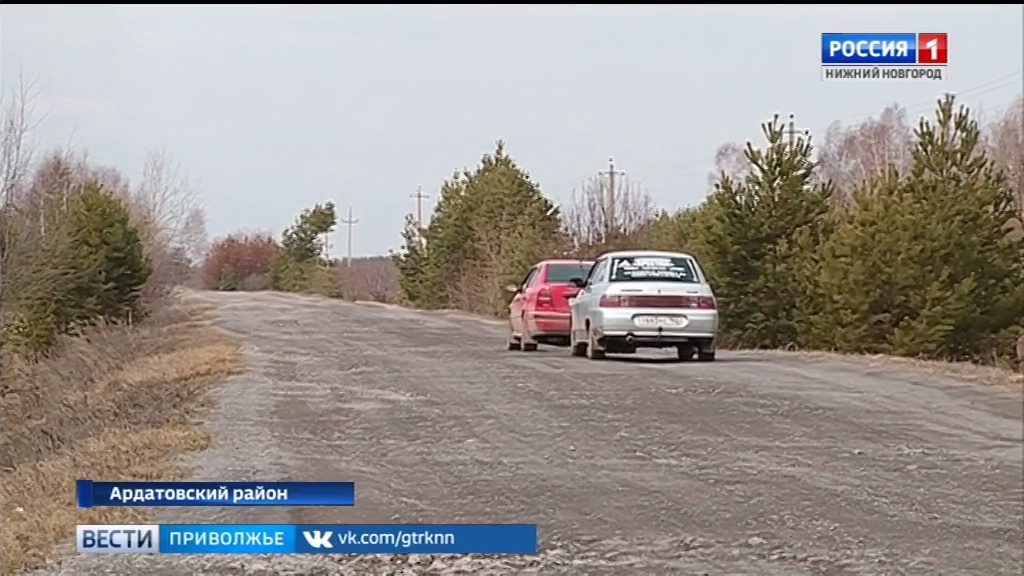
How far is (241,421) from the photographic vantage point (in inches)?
128

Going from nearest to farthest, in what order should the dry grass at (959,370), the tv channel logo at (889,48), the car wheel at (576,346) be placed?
the tv channel logo at (889,48), the dry grass at (959,370), the car wheel at (576,346)

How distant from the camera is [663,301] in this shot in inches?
118

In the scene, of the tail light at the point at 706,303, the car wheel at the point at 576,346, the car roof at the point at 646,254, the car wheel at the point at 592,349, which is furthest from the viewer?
the car wheel at the point at 576,346

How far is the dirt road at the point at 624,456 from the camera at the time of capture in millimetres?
2965

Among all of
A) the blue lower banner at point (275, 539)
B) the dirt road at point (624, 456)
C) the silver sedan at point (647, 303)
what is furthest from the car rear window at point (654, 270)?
the blue lower banner at point (275, 539)

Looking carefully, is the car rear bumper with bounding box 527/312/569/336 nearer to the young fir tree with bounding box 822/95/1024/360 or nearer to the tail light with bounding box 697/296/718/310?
the tail light with bounding box 697/296/718/310

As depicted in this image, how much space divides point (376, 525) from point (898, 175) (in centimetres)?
130

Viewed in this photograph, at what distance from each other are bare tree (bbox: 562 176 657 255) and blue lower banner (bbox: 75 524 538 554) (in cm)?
68

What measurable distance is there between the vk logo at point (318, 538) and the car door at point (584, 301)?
809 millimetres

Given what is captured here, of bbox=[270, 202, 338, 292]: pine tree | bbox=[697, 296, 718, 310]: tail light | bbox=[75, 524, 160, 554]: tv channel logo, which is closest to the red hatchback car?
bbox=[697, 296, 718, 310]: tail light

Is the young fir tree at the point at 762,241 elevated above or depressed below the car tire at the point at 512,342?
above

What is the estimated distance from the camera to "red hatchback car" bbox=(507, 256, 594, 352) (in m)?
3.04

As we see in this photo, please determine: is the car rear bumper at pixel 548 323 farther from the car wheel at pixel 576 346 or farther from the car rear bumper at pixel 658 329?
the car rear bumper at pixel 658 329

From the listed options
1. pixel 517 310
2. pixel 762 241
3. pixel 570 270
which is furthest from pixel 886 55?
pixel 517 310
